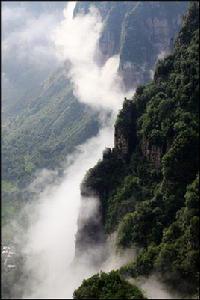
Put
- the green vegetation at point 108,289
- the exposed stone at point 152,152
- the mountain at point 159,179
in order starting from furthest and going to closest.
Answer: the exposed stone at point 152,152
the mountain at point 159,179
the green vegetation at point 108,289

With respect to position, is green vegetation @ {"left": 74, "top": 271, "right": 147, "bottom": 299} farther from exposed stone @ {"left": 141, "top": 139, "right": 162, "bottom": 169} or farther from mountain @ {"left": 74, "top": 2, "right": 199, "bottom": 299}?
exposed stone @ {"left": 141, "top": 139, "right": 162, "bottom": 169}

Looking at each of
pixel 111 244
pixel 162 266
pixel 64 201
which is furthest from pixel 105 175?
pixel 64 201

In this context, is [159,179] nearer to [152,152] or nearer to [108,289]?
[152,152]

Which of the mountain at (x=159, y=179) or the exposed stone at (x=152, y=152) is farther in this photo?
the exposed stone at (x=152, y=152)

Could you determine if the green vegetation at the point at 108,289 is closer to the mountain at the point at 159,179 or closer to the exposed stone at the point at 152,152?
the mountain at the point at 159,179

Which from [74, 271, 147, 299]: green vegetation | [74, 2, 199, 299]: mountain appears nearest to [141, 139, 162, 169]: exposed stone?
[74, 2, 199, 299]: mountain

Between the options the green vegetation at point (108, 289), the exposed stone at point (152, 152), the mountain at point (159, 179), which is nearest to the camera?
the green vegetation at point (108, 289)

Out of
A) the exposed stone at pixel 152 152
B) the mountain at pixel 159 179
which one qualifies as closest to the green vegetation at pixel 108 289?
the mountain at pixel 159 179
